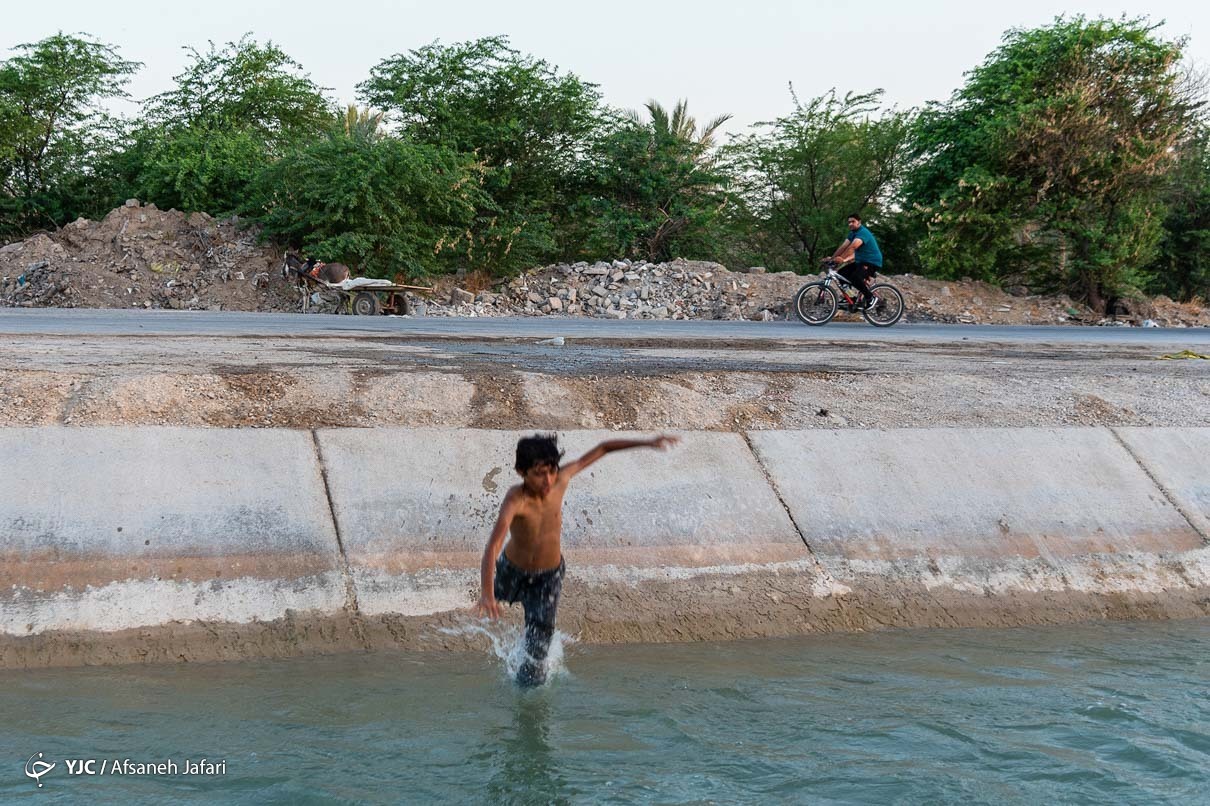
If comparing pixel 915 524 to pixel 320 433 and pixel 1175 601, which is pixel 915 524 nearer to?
pixel 1175 601

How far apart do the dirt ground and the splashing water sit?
205 centimetres

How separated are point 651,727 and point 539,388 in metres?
4.08

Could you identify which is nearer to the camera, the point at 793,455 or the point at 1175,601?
the point at 1175,601

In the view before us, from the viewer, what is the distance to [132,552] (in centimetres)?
648

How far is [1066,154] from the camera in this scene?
2742 centimetres

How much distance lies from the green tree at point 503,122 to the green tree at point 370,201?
141cm

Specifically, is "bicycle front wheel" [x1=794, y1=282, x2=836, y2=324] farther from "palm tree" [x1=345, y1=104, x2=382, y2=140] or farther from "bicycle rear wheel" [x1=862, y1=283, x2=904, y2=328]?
"palm tree" [x1=345, y1=104, x2=382, y2=140]

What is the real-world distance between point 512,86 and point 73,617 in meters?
27.0

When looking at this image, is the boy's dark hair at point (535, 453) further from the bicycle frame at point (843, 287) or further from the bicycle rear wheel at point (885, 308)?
the bicycle rear wheel at point (885, 308)

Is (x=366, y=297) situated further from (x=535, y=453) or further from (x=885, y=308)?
(x=535, y=453)

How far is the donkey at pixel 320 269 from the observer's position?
963 inches

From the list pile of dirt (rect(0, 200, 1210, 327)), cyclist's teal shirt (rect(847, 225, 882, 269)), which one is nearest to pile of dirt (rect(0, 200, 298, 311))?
pile of dirt (rect(0, 200, 1210, 327))

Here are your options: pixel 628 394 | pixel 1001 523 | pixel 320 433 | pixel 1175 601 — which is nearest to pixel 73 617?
pixel 320 433

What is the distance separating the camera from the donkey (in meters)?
24.5
